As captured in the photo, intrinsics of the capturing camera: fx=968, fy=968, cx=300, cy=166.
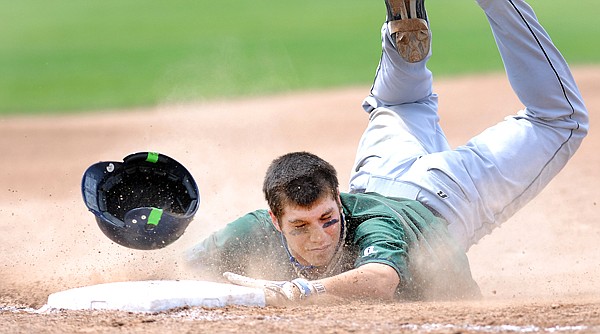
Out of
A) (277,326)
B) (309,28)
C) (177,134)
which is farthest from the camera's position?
(309,28)

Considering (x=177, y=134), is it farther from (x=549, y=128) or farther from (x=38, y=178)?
(x=549, y=128)

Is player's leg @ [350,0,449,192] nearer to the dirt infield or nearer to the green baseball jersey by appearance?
the green baseball jersey

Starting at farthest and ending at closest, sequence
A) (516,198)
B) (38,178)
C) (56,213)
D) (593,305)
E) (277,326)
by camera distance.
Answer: (38,178) < (56,213) < (516,198) < (593,305) < (277,326)

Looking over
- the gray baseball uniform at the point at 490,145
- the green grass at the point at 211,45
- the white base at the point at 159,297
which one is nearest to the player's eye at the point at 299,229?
the white base at the point at 159,297

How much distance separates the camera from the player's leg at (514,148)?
406 centimetres

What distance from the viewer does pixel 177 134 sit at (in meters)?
8.62

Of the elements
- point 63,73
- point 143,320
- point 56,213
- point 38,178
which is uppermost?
point 63,73

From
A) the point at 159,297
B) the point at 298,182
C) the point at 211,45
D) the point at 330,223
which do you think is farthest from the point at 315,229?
the point at 211,45

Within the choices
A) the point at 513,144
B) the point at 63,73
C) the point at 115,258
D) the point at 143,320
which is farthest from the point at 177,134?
the point at 63,73

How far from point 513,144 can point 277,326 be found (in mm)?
1790

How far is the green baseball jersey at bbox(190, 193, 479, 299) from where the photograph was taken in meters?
3.46

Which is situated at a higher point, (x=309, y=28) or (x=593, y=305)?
(x=309, y=28)

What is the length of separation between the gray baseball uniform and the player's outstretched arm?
0.75m

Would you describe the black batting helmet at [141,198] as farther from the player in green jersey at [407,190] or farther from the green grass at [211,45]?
the green grass at [211,45]
